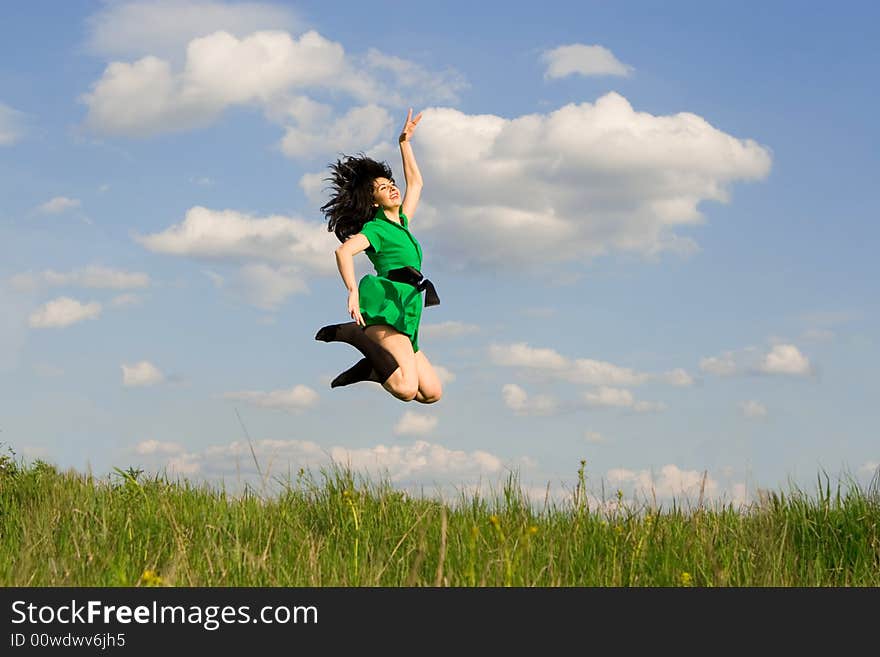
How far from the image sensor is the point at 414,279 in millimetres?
7750

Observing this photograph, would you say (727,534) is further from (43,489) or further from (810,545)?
(43,489)

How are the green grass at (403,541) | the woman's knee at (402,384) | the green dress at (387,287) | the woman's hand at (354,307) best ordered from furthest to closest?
1. the green dress at (387,287)
2. the woman's knee at (402,384)
3. the woman's hand at (354,307)
4. the green grass at (403,541)

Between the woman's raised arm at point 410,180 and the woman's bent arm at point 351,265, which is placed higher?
the woman's raised arm at point 410,180

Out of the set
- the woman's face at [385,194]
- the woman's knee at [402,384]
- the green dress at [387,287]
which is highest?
the woman's face at [385,194]

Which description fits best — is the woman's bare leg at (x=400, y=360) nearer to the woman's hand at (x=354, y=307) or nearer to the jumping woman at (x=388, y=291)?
the jumping woman at (x=388, y=291)

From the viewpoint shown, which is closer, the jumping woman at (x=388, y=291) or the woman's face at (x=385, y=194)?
the jumping woman at (x=388, y=291)

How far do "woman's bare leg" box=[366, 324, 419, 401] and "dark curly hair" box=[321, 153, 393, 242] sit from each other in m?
0.92

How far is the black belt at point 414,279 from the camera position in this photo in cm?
770

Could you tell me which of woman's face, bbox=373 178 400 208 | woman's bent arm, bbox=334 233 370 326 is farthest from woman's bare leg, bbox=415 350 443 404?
woman's face, bbox=373 178 400 208

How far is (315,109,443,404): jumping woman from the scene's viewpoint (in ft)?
24.8

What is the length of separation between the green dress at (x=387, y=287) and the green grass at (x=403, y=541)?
1361mm

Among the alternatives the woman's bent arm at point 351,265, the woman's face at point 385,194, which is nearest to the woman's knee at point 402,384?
the woman's bent arm at point 351,265
